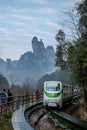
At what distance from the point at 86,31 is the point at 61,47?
84.2 ft

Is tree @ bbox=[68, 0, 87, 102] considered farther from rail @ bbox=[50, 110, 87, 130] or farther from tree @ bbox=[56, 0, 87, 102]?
rail @ bbox=[50, 110, 87, 130]

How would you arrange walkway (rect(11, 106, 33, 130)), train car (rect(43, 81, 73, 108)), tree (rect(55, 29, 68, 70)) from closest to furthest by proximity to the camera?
walkway (rect(11, 106, 33, 130))
train car (rect(43, 81, 73, 108))
tree (rect(55, 29, 68, 70))

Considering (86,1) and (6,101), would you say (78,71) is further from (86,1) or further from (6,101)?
(6,101)

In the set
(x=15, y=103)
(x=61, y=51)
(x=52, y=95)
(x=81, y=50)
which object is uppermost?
(x=61, y=51)

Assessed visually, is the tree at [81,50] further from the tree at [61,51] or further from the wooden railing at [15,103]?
the tree at [61,51]

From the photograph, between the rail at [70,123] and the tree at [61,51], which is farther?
the tree at [61,51]

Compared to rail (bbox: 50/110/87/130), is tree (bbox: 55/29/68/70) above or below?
above

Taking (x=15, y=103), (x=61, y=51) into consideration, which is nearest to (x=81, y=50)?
(x=15, y=103)

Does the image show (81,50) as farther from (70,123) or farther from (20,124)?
(20,124)

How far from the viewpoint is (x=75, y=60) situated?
34906 mm

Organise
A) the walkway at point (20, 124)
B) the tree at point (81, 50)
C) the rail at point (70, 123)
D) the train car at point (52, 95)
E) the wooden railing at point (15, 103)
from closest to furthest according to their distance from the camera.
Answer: the walkway at point (20, 124)
the rail at point (70, 123)
the wooden railing at point (15, 103)
the tree at point (81, 50)
the train car at point (52, 95)

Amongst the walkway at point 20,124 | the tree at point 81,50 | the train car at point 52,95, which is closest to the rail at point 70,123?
the walkway at point 20,124

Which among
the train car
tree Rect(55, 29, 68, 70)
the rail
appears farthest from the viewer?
tree Rect(55, 29, 68, 70)

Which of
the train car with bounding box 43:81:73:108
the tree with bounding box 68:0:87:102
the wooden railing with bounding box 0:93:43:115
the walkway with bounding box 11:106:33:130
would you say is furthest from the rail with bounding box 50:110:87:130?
the train car with bounding box 43:81:73:108
